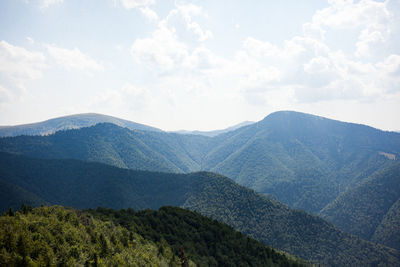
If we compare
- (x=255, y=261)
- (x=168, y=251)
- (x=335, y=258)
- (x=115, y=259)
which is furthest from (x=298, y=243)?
(x=115, y=259)

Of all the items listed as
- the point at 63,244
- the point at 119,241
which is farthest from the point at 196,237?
the point at 63,244

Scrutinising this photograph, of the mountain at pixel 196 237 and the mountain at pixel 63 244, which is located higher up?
the mountain at pixel 63 244

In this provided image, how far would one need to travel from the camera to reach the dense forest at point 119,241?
1518 inches

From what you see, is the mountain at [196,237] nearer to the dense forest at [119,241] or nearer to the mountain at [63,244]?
the dense forest at [119,241]

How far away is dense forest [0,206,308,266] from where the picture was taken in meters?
38.6

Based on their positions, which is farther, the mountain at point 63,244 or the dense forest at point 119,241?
the dense forest at point 119,241

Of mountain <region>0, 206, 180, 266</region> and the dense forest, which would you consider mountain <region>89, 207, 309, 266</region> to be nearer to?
the dense forest

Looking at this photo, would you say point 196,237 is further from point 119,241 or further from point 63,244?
point 63,244

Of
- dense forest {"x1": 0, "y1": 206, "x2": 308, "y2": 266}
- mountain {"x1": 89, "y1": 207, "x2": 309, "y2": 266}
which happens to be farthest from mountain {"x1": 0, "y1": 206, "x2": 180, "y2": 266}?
mountain {"x1": 89, "y1": 207, "x2": 309, "y2": 266}

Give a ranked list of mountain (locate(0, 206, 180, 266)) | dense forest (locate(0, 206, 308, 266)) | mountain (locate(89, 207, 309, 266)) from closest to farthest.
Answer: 1. mountain (locate(0, 206, 180, 266))
2. dense forest (locate(0, 206, 308, 266))
3. mountain (locate(89, 207, 309, 266))

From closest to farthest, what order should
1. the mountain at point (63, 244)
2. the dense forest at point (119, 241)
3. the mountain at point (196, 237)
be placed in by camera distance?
1. the mountain at point (63, 244)
2. the dense forest at point (119, 241)
3. the mountain at point (196, 237)

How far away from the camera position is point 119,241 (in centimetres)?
6159

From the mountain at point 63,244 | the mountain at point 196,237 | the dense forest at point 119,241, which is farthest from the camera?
the mountain at point 196,237

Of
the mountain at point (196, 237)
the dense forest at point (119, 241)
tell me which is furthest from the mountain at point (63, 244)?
the mountain at point (196, 237)
